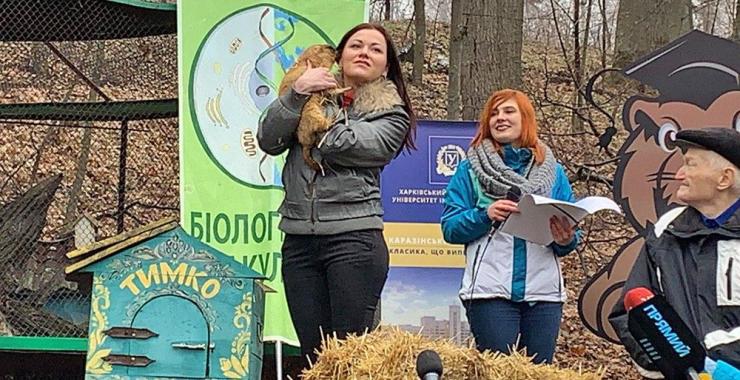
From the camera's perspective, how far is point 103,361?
156 inches

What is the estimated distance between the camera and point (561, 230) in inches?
150

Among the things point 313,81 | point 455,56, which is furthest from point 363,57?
point 455,56

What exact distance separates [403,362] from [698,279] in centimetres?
88

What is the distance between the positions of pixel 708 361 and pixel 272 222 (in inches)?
114

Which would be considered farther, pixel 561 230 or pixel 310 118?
pixel 561 230

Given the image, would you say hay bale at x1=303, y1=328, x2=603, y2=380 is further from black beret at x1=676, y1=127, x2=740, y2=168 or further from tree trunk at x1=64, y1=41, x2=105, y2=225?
tree trunk at x1=64, y1=41, x2=105, y2=225

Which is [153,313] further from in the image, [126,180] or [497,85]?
[497,85]

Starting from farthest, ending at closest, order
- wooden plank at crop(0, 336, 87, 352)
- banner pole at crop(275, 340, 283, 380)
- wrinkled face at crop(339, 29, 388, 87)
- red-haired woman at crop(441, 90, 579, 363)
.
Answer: banner pole at crop(275, 340, 283, 380), wooden plank at crop(0, 336, 87, 352), red-haired woman at crop(441, 90, 579, 363), wrinkled face at crop(339, 29, 388, 87)

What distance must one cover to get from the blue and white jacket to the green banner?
1.45 meters

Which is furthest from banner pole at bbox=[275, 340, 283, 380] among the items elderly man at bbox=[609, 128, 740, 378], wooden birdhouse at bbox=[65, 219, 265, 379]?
elderly man at bbox=[609, 128, 740, 378]

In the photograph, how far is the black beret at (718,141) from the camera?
2.94 metres

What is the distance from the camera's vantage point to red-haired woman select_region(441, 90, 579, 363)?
3812 millimetres

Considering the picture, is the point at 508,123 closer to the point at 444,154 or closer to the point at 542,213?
the point at 542,213

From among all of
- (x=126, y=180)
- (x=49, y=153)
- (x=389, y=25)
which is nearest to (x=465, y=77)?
(x=126, y=180)
